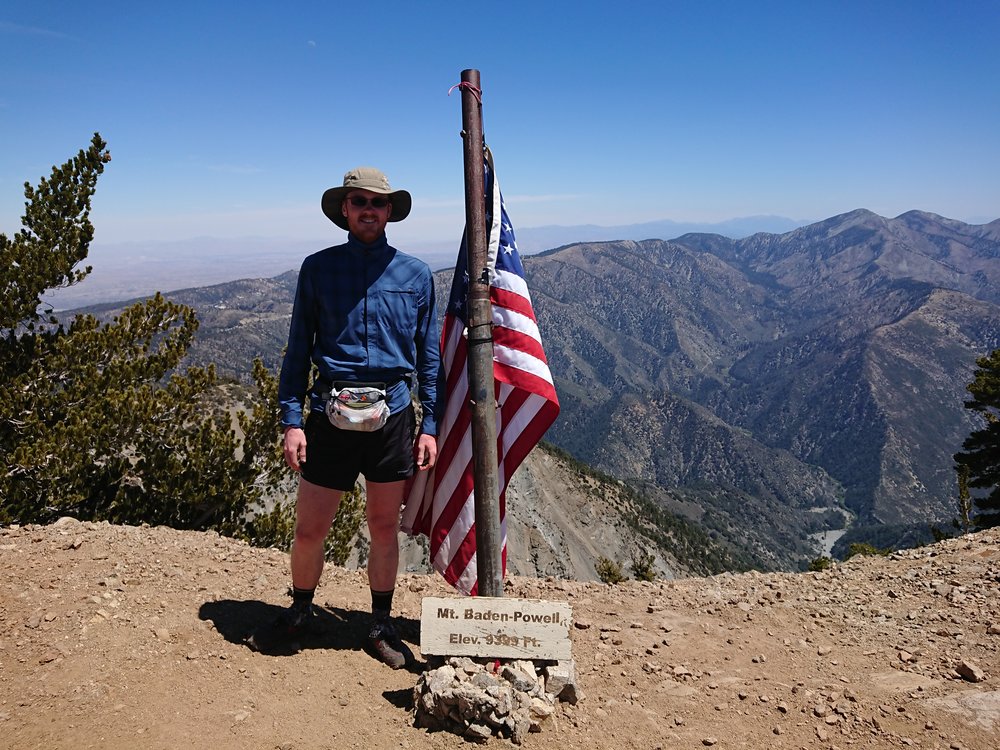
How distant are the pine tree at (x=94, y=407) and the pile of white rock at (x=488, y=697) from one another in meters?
7.10

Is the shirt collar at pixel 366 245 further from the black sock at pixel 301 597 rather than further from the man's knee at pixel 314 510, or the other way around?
the black sock at pixel 301 597

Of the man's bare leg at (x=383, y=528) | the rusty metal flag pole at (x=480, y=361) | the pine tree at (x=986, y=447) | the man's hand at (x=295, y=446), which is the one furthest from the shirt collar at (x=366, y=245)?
the pine tree at (x=986, y=447)

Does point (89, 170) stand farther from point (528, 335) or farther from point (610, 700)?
point (610, 700)

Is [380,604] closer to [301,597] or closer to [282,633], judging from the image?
[301,597]

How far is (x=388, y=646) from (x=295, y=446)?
185 centimetres

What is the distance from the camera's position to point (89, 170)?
932 cm

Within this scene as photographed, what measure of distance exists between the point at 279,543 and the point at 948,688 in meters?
9.23

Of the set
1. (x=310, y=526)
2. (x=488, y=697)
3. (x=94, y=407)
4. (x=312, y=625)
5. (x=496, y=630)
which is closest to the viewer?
(x=488, y=697)

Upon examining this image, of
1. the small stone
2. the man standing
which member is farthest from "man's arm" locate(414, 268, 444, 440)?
the small stone

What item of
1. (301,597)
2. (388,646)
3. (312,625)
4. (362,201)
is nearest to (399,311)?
(362,201)

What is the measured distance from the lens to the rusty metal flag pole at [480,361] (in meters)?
4.18

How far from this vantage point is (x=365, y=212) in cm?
401

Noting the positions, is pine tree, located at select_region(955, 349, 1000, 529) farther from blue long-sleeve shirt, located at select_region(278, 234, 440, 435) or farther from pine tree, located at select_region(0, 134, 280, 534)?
blue long-sleeve shirt, located at select_region(278, 234, 440, 435)

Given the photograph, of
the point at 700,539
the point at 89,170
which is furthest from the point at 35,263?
the point at 700,539
